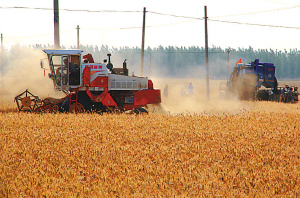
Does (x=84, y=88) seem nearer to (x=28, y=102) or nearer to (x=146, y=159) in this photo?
(x=28, y=102)

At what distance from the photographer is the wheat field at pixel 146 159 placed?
4.46 m

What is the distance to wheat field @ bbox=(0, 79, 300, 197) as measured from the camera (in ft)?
14.6

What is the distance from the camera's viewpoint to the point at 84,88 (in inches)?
529

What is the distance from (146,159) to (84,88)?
8.11m

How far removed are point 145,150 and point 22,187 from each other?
2792 millimetres

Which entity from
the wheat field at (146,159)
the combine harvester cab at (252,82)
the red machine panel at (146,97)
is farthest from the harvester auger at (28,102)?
the combine harvester cab at (252,82)

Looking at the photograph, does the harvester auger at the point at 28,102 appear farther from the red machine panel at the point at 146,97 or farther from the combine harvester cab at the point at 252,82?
the combine harvester cab at the point at 252,82

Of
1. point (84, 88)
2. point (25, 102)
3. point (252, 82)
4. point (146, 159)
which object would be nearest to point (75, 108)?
point (84, 88)

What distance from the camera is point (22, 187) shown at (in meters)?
4.38

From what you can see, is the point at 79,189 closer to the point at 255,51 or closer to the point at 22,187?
the point at 22,187

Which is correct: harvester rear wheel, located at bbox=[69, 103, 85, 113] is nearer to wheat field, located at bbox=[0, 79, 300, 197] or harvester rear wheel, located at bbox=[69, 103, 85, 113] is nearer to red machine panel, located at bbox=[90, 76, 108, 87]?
red machine panel, located at bbox=[90, 76, 108, 87]

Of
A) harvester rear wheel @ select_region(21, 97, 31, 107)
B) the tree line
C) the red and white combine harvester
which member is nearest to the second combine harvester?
the red and white combine harvester

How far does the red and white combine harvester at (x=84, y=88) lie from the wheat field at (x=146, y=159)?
11.0 feet

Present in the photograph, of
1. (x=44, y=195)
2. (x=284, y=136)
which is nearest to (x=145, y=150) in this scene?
(x=44, y=195)
